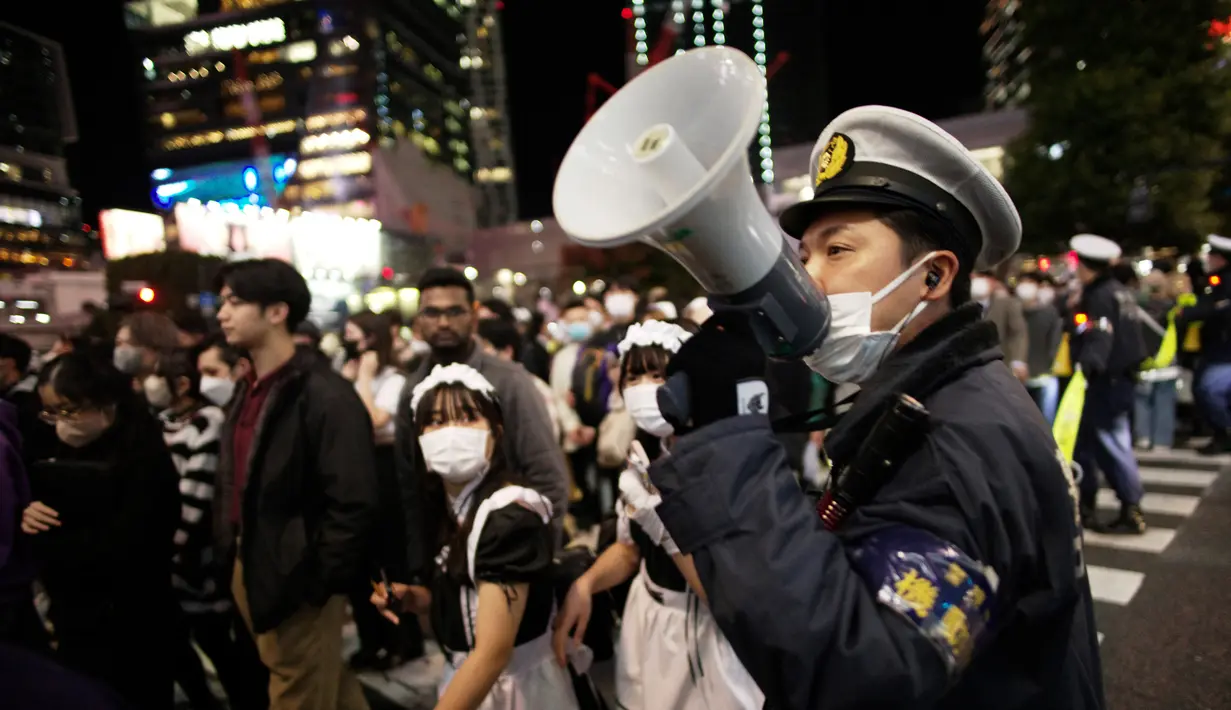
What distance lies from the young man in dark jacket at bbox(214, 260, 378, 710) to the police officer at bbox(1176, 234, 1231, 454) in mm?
8247

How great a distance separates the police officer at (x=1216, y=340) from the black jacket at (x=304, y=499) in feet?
27.0

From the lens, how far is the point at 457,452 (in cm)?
234

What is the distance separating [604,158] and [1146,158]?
18.3 meters

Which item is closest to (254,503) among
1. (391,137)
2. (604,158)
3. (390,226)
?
(604,158)

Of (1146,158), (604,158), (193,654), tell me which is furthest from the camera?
(1146,158)

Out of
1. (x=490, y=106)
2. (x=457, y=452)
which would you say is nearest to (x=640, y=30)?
(x=457, y=452)

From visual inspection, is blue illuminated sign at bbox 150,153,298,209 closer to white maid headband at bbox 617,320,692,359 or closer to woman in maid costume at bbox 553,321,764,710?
white maid headband at bbox 617,320,692,359

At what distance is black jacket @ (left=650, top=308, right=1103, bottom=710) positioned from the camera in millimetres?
851

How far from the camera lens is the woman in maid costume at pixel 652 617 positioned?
7.38ft

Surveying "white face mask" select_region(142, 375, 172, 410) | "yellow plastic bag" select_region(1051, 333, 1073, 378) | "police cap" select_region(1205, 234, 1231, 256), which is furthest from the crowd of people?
Result: "police cap" select_region(1205, 234, 1231, 256)

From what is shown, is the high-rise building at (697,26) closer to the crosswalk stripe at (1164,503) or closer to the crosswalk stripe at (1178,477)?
the crosswalk stripe at (1178,477)

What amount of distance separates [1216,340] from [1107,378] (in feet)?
8.38

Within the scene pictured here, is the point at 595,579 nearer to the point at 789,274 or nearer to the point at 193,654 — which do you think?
the point at 789,274

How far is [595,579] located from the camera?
2.46m
